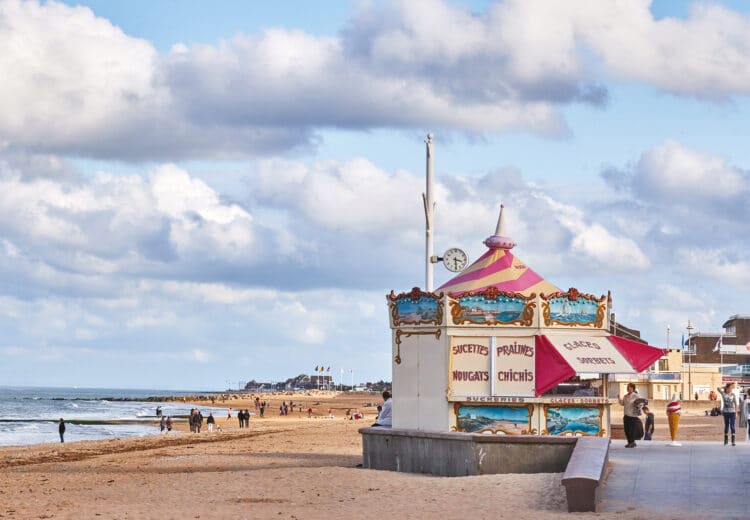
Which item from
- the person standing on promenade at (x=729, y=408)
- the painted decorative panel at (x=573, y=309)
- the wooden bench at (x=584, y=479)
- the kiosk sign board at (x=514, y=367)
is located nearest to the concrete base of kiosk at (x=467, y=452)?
the kiosk sign board at (x=514, y=367)

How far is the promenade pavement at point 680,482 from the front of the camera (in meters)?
18.7

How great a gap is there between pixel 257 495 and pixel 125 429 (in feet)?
208

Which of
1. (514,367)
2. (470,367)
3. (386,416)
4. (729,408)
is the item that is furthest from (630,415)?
(386,416)

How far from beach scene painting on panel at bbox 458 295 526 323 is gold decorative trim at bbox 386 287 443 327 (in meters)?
0.59

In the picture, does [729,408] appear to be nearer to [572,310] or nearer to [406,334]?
[572,310]

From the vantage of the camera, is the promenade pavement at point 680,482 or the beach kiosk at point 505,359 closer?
the promenade pavement at point 680,482

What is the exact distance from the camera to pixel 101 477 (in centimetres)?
3119

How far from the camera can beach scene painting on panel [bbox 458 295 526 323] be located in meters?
26.5

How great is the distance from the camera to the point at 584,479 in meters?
18.7

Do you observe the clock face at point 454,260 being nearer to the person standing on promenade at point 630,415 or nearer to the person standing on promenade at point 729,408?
the person standing on promenade at point 630,415

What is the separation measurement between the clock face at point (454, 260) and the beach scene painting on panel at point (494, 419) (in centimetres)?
453

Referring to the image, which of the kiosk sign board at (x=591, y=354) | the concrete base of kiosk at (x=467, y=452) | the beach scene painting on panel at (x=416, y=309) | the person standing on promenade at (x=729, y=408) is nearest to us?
the concrete base of kiosk at (x=467, y=452)

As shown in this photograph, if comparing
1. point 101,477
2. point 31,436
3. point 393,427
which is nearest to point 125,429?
point 31,436

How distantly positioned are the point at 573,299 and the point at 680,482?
Result: 679 centimetres
